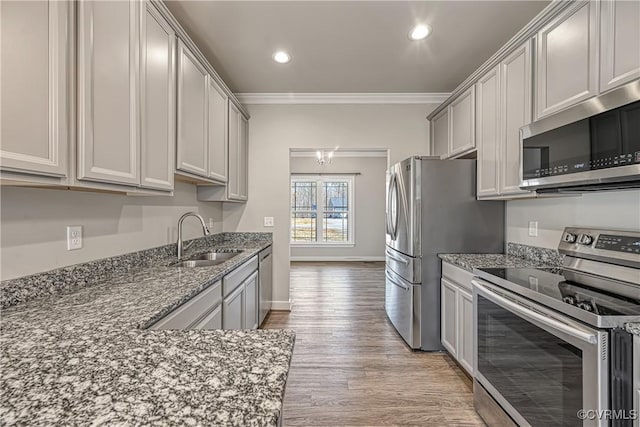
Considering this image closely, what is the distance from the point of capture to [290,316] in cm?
379

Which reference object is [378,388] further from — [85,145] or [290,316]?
[85,145]

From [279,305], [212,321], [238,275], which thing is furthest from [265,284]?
[212,321]

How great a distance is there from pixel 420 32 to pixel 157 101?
2060 millimetres

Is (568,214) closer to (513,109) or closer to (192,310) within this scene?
(513,109)

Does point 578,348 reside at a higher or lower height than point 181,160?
lower

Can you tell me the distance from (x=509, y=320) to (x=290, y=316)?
2622 millimetres

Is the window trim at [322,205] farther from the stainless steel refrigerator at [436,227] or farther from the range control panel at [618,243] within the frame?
the range control panel at [618,243]

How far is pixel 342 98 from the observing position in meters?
3.95

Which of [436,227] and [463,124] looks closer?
[436,227]

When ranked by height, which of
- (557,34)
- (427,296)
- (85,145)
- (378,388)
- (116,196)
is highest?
(557,34)

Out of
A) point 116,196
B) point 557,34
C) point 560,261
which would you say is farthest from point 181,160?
point 560,261

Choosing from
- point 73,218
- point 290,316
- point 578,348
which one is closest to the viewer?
point 578,348

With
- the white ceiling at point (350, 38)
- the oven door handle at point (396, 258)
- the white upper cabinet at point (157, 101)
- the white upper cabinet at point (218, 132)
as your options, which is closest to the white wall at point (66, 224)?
the white upper cabinet at point (157, 101)

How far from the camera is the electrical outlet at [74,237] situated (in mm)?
1577
